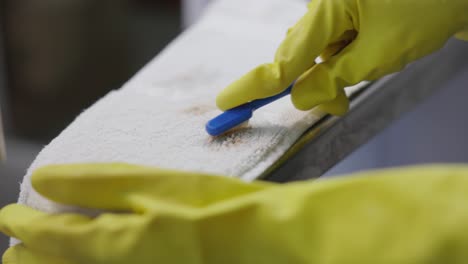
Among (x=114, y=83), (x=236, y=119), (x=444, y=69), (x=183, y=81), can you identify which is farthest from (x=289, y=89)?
(x=114, y=83)

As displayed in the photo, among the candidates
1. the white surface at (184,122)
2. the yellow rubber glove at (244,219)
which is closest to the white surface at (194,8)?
the white surface at (184,122)

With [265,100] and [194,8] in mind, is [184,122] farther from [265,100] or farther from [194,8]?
[194,8]

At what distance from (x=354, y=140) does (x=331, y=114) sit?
0.05 metres

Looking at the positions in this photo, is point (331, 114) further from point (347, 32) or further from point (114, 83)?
point (114, 83)

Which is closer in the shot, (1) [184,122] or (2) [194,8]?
(1) [184,122]

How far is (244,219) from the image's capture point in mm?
461

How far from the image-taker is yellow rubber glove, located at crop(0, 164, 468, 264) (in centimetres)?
41

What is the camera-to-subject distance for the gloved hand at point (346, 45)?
0.61 metres

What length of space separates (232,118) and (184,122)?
0.06 m

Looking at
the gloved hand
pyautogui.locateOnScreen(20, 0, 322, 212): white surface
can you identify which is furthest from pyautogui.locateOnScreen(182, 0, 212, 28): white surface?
the gloved hand

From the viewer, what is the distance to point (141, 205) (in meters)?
0.49

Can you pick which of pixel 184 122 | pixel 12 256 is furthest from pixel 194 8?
pixel 12 256

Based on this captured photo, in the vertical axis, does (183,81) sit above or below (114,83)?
below

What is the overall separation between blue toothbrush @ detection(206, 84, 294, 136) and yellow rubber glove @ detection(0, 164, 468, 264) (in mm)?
129
